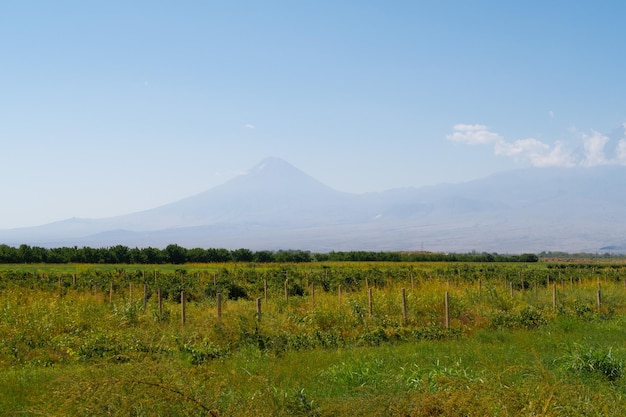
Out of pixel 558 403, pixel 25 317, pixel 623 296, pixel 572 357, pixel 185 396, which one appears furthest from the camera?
pixel 623 296

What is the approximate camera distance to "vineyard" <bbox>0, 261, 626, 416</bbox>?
6.40 metres

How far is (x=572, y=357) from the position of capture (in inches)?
467

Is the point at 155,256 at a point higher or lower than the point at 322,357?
higher

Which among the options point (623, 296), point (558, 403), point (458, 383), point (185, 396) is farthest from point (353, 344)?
point (623, 296)

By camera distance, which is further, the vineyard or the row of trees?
the row of trees

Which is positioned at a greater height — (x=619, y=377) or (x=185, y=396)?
(x=185, y=396)

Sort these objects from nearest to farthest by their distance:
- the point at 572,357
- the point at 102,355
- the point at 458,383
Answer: the point at 458,383, the point at 572,357, the point at 102,355

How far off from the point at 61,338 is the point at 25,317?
2.57 m

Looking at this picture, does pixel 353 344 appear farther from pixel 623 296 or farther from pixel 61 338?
pixel 623 296

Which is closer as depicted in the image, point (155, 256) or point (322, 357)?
point (322, 357)

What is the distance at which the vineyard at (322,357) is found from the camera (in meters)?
6.40

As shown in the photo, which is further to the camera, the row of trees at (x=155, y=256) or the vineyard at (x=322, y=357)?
the row of trees at (x=155, y=256)

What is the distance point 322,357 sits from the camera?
47.8 ft

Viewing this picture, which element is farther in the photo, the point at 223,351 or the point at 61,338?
the point at 61,338
